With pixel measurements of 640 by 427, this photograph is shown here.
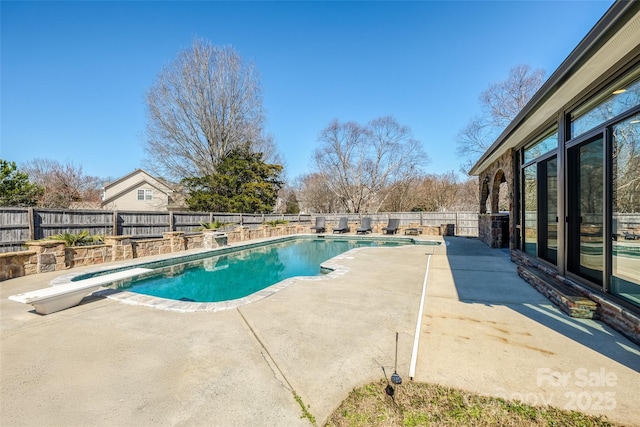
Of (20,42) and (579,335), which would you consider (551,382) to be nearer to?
(579,335)

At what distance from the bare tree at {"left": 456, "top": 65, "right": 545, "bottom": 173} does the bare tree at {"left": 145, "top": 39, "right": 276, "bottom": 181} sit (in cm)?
1537

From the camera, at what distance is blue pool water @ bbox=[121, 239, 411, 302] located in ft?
18.6

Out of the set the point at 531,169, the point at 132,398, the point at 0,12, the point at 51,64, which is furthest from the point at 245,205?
the point at 132,398

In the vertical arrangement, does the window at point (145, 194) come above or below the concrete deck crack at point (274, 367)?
above

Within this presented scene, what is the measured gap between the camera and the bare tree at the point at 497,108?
1714 centimetres

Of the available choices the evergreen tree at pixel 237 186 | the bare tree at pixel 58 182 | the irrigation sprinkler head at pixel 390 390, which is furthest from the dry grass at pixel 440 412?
the evergreen tree at pixel 237 186

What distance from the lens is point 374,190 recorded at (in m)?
23.6

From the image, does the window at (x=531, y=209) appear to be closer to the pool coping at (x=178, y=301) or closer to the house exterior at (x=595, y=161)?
the house exterior at (x=595, y=161)

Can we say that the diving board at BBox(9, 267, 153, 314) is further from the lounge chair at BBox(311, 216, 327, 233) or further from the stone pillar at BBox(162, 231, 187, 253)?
the lounge chair at BBox(311, 216, 327, 233)

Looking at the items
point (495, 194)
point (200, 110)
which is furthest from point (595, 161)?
point (200, 110)

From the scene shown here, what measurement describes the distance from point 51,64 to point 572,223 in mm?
15718

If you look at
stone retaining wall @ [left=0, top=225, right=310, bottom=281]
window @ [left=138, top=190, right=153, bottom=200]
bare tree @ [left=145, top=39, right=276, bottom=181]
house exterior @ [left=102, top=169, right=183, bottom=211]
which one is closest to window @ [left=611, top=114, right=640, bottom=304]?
stone retaining wall @ [left=0, top=225, right=310, bottom=281]

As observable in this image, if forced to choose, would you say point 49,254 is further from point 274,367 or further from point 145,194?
point 145,194

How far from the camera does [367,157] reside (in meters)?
23.5
